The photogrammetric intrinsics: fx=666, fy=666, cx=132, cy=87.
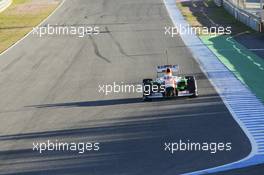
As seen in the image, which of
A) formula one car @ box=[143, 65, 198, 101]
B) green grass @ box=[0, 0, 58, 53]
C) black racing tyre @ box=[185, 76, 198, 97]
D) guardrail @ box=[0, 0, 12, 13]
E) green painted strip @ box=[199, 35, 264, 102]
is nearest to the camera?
formula one car @ box=[143, 65, 198, 101]

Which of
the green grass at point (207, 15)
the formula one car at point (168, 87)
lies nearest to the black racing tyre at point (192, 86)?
the formula one car at point (168, 87)

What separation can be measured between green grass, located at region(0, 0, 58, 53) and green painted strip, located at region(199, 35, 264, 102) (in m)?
9.83

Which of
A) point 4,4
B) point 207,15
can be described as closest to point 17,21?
point 4,4

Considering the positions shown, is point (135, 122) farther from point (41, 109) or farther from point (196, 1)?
point (196, 1)

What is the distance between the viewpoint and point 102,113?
55.5 feet

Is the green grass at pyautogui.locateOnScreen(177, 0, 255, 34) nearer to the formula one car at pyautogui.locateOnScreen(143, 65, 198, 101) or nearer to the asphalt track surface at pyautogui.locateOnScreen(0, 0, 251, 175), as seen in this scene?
the asphalt track surface at pyautogui.locateOnScreen(0, 0, 251, 175)

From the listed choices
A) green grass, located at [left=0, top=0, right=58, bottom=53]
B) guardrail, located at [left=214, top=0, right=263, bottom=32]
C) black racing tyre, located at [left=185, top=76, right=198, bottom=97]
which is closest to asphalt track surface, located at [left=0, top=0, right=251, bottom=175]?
black racing tyre, located at [left=185, top=76, right=198, bottom=97]

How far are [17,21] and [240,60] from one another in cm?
2045

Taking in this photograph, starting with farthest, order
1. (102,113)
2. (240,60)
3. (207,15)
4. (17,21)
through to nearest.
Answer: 1. (17,21)
2. (207,15)
3. (240,60)
4. (102,113)

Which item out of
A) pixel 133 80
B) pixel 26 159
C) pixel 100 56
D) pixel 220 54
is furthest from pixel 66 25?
pixel 26 159

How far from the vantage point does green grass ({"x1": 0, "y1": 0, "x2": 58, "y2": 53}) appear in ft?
113

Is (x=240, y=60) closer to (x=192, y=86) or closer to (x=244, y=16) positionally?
(x=192, y=86)

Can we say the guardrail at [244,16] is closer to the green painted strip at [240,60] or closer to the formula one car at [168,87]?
the green painted strip at [240,60]

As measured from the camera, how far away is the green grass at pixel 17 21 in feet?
113
